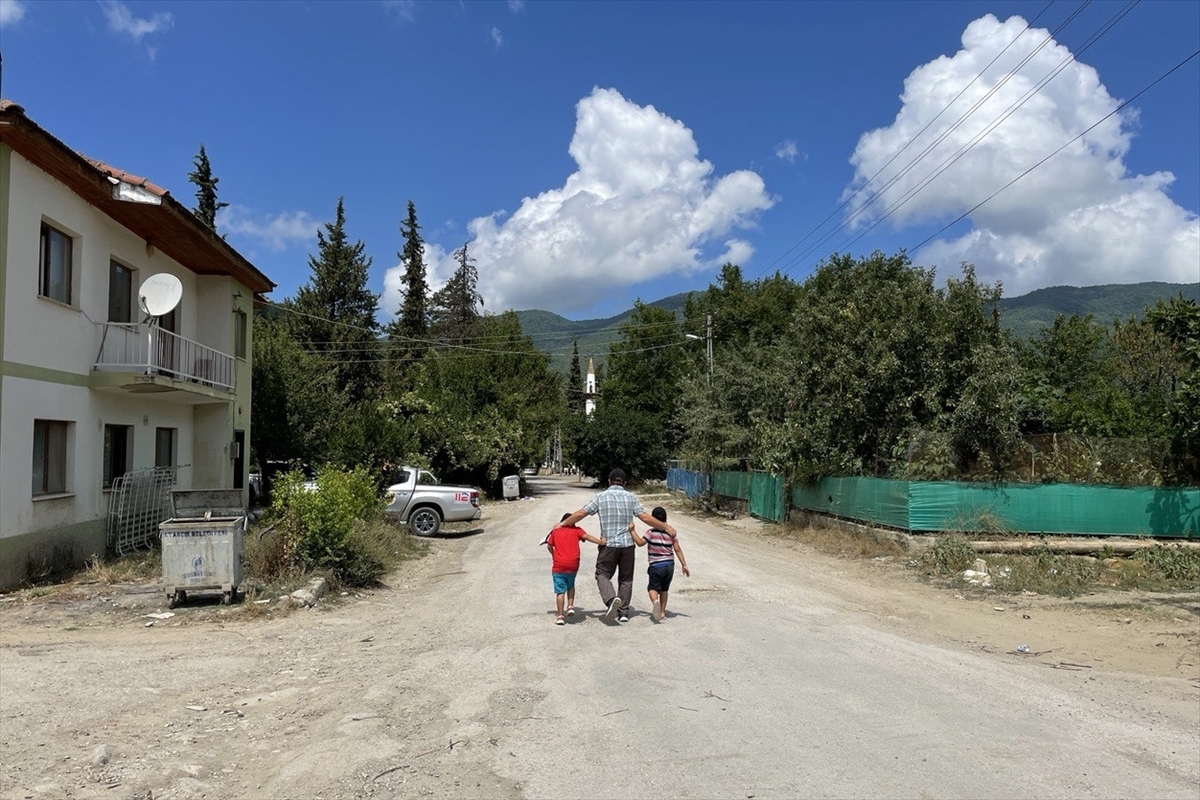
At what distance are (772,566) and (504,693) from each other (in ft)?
34.6

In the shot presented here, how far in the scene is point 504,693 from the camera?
21.6ft

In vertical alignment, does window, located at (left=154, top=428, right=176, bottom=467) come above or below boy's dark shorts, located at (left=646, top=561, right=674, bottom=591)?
above

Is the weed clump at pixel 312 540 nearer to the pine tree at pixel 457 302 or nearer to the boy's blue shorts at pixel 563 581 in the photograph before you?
the boy's blue shorts at pixel 563 581

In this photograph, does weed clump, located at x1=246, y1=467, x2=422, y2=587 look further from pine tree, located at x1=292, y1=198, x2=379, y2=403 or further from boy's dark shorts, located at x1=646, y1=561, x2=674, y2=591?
pine tree, located at x1=292, y1=198, x2=379, y2=403

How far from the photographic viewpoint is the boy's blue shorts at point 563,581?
9539mm

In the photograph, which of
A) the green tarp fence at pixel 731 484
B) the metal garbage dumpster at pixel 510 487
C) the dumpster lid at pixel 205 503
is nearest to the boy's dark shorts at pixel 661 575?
the dumpster lid at pixel 205 503

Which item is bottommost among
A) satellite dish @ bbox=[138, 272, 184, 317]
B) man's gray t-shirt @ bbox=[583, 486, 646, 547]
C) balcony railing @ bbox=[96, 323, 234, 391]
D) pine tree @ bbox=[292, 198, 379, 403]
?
man's gray t-shirt @ bbox=[583, 486, 646, 547]

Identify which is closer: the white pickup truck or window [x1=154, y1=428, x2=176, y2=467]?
window [x1=154, y1=428, x2=176, y2=467]

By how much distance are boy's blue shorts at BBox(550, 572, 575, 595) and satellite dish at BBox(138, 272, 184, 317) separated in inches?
378

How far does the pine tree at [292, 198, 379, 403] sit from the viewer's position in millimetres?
46438

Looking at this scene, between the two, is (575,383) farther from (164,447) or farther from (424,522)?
(164,447)

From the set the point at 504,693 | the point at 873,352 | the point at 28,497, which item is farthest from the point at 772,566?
the point at 28,497

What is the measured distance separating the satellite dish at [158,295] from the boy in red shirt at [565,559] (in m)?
9.40

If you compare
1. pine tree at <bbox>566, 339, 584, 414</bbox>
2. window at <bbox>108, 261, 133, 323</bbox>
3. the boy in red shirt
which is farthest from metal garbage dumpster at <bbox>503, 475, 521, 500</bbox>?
pine tree at <bbox>566, 339, 584, 414</bbox>
